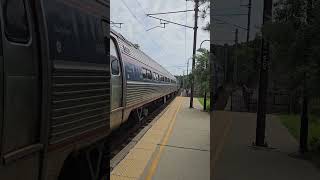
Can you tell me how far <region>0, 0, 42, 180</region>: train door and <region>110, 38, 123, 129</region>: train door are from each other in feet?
17.9

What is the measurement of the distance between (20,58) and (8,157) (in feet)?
1.79

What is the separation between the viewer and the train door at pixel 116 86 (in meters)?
8.50

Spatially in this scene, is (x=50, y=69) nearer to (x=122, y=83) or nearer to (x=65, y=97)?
(x=65, y=97)

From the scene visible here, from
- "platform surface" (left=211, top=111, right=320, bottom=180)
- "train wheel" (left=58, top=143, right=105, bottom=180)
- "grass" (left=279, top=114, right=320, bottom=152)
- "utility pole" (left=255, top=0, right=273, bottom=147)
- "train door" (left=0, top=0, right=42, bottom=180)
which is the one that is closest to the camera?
"train door" (left=0, top=0, right=42, bottom=180)

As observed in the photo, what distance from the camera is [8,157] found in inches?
101

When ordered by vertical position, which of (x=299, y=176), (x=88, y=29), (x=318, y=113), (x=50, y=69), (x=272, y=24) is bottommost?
(x=299, y=176)

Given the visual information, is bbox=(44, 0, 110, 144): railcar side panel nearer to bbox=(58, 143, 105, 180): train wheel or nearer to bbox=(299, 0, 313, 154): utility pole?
bbox=(58, 143, 105, 180): train wheel

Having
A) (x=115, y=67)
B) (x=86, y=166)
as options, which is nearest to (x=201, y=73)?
(x=115, y=67)

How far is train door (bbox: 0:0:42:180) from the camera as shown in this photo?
253 cm

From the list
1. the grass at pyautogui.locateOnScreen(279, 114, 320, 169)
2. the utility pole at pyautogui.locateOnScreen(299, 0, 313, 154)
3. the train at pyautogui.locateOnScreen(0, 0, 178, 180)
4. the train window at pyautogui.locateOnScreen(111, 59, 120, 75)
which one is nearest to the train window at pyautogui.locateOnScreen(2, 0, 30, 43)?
the train at pyautogui.locateOnScreen(0, 0, 178, 180)

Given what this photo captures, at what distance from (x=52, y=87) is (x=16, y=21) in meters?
0.48

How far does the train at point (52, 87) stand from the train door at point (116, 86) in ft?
13.3

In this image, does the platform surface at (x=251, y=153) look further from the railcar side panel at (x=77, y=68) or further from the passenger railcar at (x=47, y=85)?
the passenger railcar at (x=47, y=85)

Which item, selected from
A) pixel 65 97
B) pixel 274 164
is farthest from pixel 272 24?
pixel 65 97
